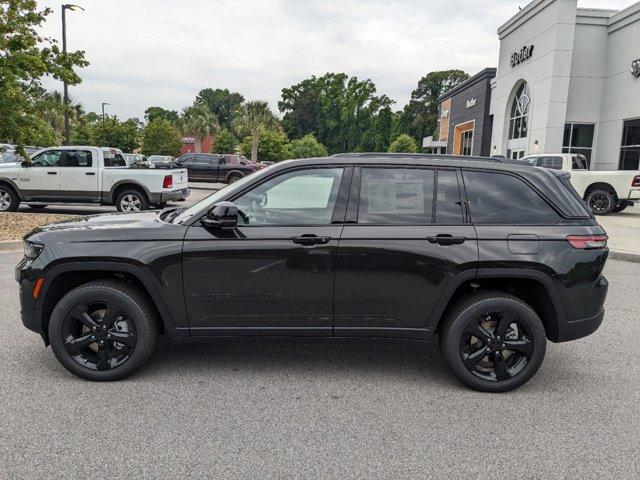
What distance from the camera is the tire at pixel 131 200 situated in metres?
13.1

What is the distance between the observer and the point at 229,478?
8.79ft

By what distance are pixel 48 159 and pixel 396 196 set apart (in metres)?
12.1

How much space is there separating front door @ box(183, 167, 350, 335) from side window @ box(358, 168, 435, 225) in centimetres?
20

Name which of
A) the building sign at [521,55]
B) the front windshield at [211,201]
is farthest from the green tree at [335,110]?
the front windshield at [211,201]

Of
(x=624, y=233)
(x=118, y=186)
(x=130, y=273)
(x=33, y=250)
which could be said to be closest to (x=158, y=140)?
(x=118, y=186)

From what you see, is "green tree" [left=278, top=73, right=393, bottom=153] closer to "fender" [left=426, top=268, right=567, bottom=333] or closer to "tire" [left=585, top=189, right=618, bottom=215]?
"tire" [left=585, top=189, right=618, bottom=215]

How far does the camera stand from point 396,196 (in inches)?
150

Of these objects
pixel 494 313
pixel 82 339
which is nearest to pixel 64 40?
pixel 82 339

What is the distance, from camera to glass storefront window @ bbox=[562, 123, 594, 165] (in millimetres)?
25125

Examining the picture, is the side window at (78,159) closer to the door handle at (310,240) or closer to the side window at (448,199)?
the door handle at (310,240)

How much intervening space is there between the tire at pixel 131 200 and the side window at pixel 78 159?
3.67 feet

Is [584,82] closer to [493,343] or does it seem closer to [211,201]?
[493,343]

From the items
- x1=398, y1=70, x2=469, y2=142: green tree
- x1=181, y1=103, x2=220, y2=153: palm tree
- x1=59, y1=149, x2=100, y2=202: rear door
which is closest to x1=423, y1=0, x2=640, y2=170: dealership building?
x1=59, y1=149, x2=100, y2=202: rear door

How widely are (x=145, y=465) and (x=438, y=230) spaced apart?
2.38 meters
